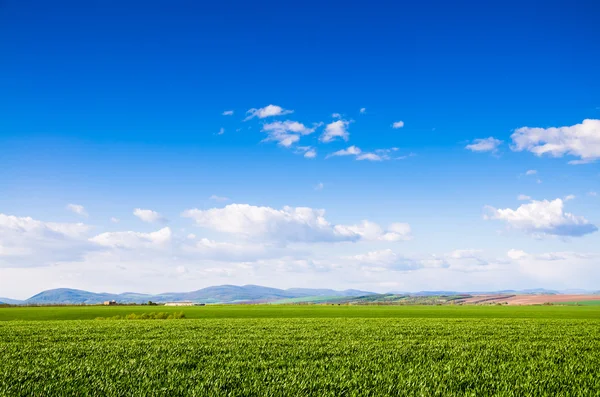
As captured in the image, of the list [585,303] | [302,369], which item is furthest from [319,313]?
[585,303]

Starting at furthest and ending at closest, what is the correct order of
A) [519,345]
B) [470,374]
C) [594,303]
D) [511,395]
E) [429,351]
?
[594,303] → [519,345] → [429,351] → [470,374] → [511,395]

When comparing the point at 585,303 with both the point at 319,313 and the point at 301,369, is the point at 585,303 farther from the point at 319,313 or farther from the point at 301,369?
the point at 301,369

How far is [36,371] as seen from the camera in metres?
13.9

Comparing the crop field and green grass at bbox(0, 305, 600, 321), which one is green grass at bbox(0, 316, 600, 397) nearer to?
the crop field

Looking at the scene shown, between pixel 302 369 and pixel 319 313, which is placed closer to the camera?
pixel 302 369

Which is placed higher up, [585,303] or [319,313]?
[319,313]

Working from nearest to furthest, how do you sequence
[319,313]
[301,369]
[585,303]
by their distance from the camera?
1. [301,369]
2. [319,313]
3. [585,303]

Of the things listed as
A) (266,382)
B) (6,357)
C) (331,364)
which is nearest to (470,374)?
(331,364)

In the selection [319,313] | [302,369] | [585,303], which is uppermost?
[302,369]

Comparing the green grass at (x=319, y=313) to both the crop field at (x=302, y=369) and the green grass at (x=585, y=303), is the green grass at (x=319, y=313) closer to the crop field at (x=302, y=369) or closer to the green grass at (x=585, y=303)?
the green grass at (x=585, y=303)

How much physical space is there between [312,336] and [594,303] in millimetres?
146322

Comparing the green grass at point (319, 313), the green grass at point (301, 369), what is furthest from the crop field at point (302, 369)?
the green grass at point (319, 313)

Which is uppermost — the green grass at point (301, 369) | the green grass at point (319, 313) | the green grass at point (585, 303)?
the green grass at point (301, 369)

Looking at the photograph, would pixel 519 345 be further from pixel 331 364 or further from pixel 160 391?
pixel 160 391
